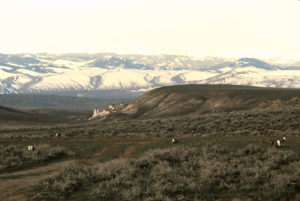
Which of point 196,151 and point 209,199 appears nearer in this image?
point 209,199

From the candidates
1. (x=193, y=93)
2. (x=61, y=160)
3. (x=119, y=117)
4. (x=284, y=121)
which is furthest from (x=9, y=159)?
(x=193, y=93)

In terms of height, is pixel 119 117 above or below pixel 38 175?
below

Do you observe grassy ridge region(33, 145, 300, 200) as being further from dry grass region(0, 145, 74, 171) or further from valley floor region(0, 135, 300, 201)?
dry grass region(0, 145, 74, 171)

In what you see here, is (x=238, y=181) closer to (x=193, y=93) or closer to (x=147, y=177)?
(x=147, y=177)

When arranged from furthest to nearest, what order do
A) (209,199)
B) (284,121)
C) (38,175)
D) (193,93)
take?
(193,93) → (284,121) → (38,175) → (209,199)

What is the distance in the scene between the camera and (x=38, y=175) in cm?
2092

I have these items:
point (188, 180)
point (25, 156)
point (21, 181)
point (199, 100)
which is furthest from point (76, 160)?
point (199, 100)

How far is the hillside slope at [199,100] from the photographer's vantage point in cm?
9994

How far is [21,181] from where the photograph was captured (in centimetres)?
1920

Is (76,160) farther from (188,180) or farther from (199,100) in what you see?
(199,100)

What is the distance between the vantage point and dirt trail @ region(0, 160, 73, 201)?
1611cm

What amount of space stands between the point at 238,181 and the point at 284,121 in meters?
27.6

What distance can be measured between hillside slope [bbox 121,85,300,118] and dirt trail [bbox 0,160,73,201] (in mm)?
72098

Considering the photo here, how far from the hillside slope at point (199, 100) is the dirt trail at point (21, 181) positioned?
7210 centimetres
